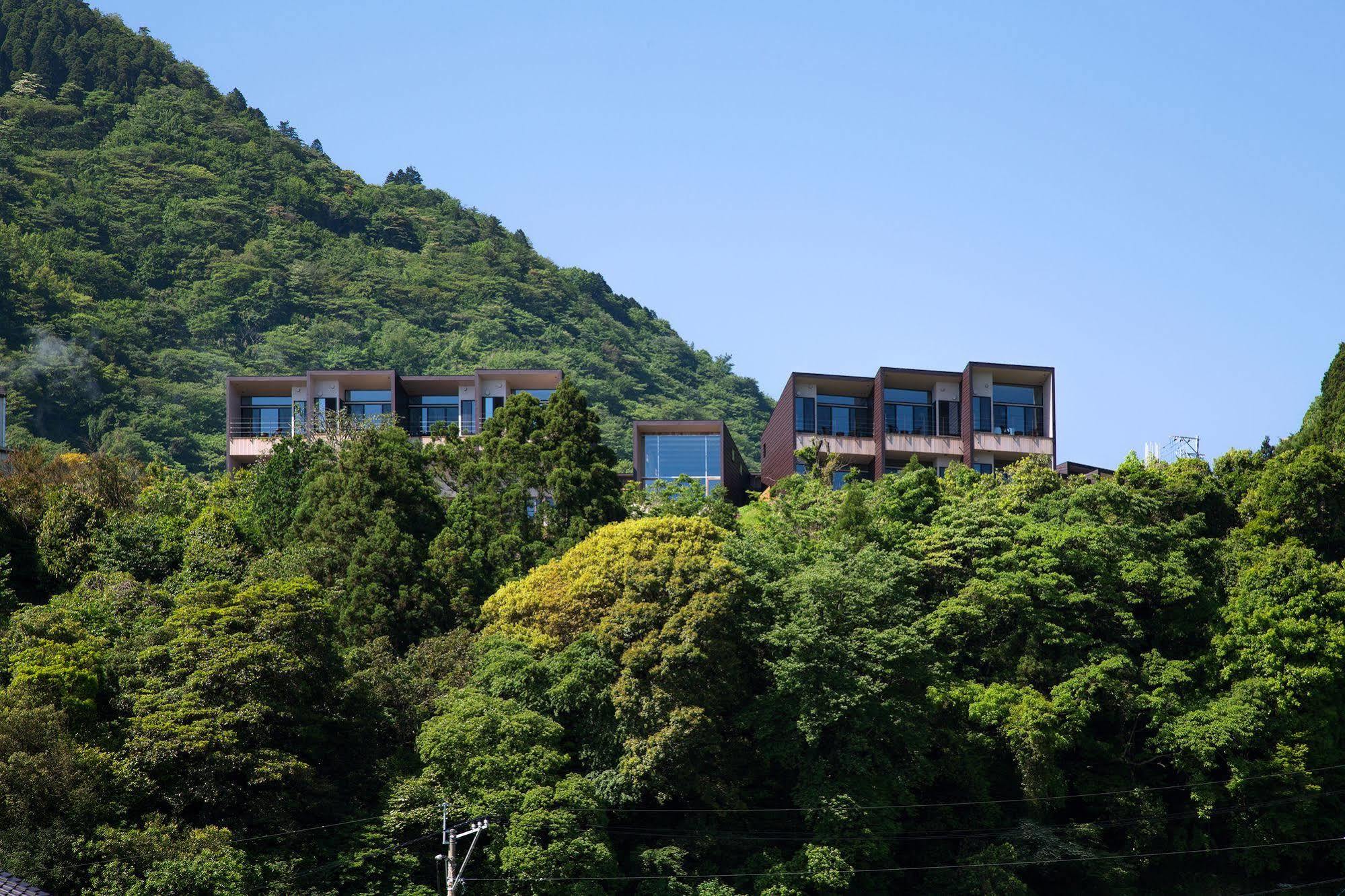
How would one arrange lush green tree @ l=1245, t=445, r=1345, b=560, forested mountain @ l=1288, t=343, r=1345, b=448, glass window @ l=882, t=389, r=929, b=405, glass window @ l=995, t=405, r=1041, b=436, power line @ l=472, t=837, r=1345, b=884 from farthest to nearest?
glass window @ l=995, t=405, r=1041, b=436
glass window @ l=882, t=389, r=929, b=405
forested mountain @ l=1288, t=343, r=1345, b=448
lush green tree @ l=1245, t=445, r=1345, b=560
power line @ l=472, t=837, r=1345, b=884

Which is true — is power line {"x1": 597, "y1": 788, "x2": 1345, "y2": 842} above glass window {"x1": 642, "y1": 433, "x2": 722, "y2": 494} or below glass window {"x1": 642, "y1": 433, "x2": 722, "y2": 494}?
below

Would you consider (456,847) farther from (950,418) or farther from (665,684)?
(950,418)

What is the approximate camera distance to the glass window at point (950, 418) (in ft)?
194

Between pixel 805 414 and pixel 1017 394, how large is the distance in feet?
26.5

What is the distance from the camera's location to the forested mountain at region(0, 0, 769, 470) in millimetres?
96500

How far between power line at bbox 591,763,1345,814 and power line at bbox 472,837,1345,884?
1336mm

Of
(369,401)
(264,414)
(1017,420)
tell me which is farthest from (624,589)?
(264,414)

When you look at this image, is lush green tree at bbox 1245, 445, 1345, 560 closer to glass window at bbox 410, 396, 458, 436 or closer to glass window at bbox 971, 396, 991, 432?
glass window at bbox 971, 396, 991, 432

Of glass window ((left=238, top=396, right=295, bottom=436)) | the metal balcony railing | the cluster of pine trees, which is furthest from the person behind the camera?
glass window ((left=238, top=396, right=295, bottom=436))

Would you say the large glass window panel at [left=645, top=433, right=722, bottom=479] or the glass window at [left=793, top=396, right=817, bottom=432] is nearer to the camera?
the glass window at [left=793, top=396, right=817, bottom=432]

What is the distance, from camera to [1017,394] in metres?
60.1

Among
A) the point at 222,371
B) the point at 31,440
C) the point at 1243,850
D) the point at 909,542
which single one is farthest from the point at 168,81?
the point at 1243,850

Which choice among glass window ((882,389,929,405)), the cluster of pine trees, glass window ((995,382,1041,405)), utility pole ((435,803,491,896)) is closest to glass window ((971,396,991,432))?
glass window ((995,382,1041,405))

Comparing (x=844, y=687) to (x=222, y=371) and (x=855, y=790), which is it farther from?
(x=222, y=371)
